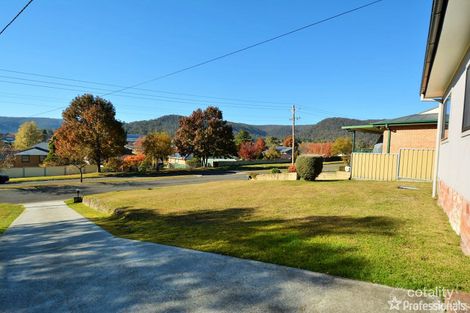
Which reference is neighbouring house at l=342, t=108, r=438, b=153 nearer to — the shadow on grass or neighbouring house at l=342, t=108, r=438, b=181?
neighbouring house at l=342, t=108, r=438, b=181

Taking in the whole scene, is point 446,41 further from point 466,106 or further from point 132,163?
point 132,163

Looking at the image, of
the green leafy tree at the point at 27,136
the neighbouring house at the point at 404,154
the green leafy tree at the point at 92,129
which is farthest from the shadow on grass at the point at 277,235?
the green leafy tree at the point at 27,136

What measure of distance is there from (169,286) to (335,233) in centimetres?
370

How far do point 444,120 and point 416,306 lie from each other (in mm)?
8742

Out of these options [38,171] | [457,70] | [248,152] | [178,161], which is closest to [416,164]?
[457,70]

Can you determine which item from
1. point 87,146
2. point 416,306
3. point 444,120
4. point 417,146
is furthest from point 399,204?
point 87,146

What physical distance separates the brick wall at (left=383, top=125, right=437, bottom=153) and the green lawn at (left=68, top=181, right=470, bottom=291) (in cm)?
591

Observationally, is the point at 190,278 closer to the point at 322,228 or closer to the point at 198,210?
the point at 322,228

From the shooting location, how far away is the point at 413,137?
16.2 metres

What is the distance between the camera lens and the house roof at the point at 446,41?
3992mm

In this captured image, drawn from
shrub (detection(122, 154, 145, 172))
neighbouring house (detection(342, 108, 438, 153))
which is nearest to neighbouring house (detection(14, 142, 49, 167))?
shrub (detection(122, 154, 145, 172))

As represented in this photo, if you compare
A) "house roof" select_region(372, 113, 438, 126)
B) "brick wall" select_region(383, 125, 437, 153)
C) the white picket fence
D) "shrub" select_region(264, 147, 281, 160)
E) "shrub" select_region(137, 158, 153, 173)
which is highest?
"house roof" select_region(372, 113, 438, 126)

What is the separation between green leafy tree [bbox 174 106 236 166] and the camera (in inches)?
2020

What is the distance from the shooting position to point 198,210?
1113 cm
